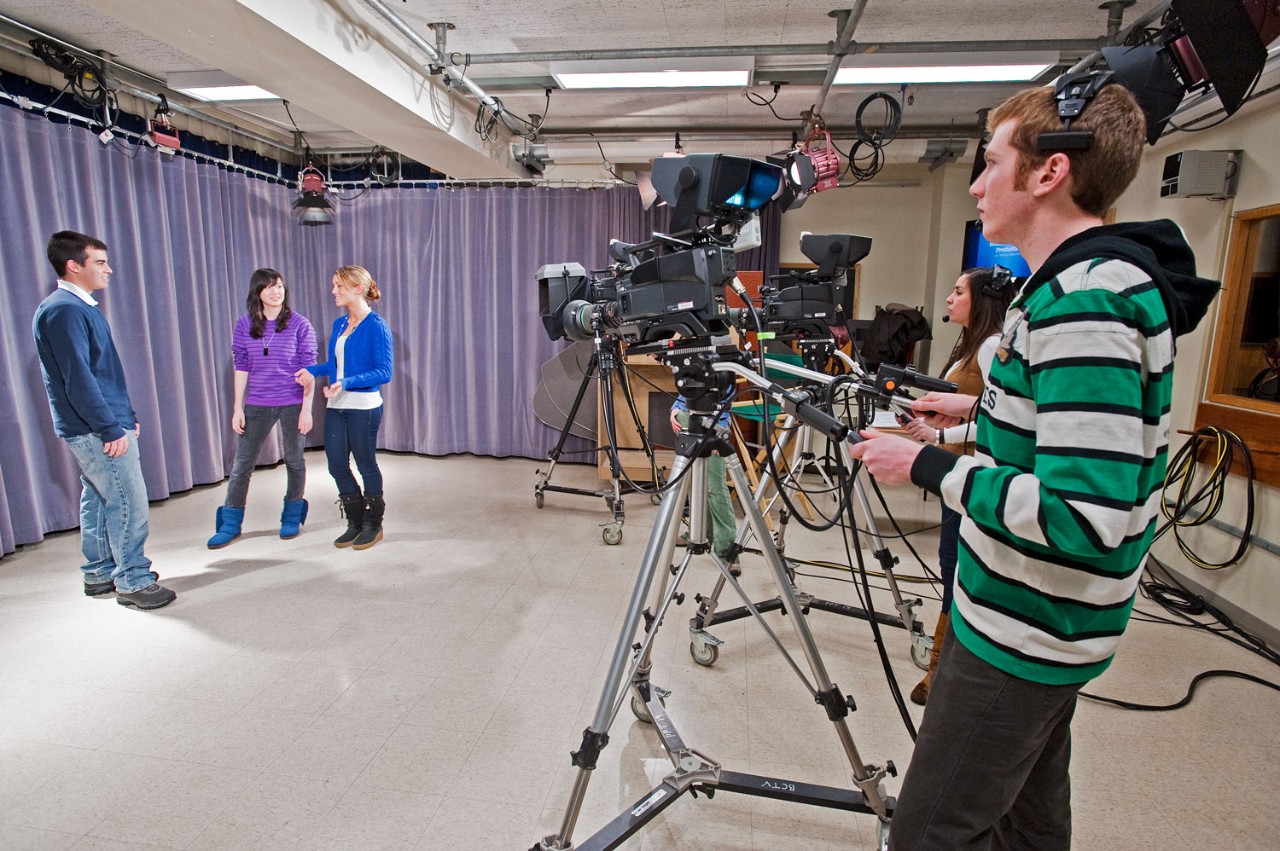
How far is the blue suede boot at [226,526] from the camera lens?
133 inches

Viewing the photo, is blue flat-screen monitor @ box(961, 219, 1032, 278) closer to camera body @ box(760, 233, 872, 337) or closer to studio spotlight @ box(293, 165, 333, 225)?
camera body @ box(760, 233, 872, 337)

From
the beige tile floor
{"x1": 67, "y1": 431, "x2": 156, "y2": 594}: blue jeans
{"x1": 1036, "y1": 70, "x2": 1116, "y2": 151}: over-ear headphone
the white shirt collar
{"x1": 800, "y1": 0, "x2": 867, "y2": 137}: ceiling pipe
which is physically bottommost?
the beige tile floor

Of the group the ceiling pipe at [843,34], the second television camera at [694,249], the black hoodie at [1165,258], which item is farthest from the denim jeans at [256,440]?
the black hoodie at [1165,258]

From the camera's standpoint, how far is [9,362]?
316cm

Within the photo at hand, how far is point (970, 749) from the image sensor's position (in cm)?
91

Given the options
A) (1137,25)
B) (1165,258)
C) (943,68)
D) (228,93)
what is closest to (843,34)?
(943,68)

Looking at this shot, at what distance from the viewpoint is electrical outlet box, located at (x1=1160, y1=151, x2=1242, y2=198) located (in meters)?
2.80

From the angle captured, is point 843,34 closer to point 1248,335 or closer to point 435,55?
point 435,55

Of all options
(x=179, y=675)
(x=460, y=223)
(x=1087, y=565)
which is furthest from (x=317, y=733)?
(x=460, y=223)

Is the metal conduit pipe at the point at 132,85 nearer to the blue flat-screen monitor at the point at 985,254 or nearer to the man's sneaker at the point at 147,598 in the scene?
the man's sneaker at the point at 147,598

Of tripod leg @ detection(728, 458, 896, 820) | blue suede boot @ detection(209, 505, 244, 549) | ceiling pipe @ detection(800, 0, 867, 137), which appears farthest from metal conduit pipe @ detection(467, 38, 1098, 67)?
blue suede boot @ detection(209, 505, 244, 549)

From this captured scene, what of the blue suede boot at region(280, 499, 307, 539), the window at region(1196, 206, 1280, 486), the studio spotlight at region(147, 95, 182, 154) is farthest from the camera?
the studio spotlight at region(147, 95, 182, 154)

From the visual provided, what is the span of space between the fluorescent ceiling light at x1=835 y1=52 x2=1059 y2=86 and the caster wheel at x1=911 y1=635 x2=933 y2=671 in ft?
8.86

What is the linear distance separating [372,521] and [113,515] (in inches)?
44.1
